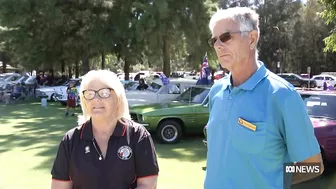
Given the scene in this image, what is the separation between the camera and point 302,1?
54875 millimetres

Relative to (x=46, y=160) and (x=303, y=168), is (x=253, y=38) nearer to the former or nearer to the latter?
(x=303, y=168)

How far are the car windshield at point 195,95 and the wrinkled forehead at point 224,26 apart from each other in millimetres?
8600

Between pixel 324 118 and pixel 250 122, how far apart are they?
17.8 ft

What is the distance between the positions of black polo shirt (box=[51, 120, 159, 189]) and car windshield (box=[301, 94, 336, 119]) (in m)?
5.27

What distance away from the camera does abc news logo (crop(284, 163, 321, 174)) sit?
2125mm

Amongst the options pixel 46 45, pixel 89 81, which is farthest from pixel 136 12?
pixel 89 81

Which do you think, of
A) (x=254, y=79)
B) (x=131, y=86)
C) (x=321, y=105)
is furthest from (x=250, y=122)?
(x=131, y=86)

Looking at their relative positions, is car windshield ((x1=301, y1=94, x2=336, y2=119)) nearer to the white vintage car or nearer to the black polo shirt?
the black polo shirt

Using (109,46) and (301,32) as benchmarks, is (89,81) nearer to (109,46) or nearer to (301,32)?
(109,46)

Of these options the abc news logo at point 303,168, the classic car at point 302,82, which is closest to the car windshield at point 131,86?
the abc news logo at point 303,168

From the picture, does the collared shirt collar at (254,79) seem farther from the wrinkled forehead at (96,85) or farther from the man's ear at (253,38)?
the wrinkled forehead at (96,85)

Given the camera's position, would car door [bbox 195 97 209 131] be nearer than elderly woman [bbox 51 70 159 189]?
No

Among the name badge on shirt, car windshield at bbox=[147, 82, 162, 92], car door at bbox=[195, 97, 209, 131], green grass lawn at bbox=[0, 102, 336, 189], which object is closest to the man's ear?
the name badge on shirt

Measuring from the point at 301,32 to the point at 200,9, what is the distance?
3394cm
